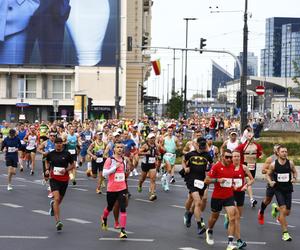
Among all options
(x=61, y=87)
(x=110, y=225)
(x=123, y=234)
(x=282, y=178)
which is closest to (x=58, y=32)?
(x=61, y=87)

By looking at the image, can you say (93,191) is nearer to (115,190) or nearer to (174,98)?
(115,190)

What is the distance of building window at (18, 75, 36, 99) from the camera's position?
77938mm

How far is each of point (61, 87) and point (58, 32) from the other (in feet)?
17.7

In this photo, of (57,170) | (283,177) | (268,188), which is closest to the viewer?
(283,177)

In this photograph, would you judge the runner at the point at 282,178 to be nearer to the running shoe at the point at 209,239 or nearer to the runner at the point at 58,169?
the running shoe at the point at 209,239

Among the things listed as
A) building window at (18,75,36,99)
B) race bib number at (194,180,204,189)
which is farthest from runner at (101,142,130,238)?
building window at (18,75,36,99)

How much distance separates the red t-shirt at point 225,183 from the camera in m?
12.2

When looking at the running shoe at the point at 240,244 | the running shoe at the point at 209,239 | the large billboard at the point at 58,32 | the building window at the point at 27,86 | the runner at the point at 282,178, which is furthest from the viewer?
the building window at the point at 27,86

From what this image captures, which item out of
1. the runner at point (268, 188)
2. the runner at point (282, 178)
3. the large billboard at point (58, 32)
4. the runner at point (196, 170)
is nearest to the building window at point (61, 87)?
the large billboard at point (58, 32)

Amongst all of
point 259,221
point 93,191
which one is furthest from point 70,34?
point 259,221

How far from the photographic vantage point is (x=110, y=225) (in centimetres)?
1416

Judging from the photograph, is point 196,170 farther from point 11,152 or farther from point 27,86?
point 27,86

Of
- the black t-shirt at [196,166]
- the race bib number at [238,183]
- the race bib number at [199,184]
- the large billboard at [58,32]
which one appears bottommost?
the race bib number at [199,184]

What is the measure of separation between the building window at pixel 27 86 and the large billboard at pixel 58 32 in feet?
5.51
